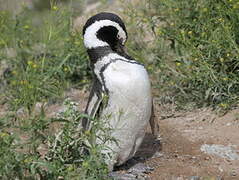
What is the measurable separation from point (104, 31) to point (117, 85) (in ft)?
1.33

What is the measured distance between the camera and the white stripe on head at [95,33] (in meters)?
3.93

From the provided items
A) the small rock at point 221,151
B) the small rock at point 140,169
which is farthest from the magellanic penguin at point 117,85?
the small rock at point 221,151

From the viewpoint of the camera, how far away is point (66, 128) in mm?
3551

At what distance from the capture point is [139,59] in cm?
585

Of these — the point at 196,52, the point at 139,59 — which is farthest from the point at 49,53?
the point at 196,52

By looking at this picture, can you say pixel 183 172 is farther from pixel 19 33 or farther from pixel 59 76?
pixel 19 33

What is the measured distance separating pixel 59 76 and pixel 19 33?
2.60ft

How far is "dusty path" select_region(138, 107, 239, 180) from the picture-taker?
4234 millimetres

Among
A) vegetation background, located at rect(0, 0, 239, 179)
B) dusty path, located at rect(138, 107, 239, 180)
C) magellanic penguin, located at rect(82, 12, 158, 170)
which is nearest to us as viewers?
vegetation background, located at rect(0, 0, 239, 179)

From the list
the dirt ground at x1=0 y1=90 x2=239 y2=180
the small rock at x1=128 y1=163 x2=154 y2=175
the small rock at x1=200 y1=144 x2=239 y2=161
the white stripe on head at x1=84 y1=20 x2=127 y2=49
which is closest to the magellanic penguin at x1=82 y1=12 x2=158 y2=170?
the white stripe on head at x1=84 y1=20 x2=127 y2=49

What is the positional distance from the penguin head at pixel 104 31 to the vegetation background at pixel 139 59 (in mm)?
509

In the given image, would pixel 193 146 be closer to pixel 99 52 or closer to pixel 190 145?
pixel 190 145

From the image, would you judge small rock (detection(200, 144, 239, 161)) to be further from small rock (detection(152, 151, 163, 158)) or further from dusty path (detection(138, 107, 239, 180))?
small rock (detection(152, 151, 163, 158))

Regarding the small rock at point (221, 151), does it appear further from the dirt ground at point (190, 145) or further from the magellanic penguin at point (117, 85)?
the magellanic penguin at point (117, 85)
